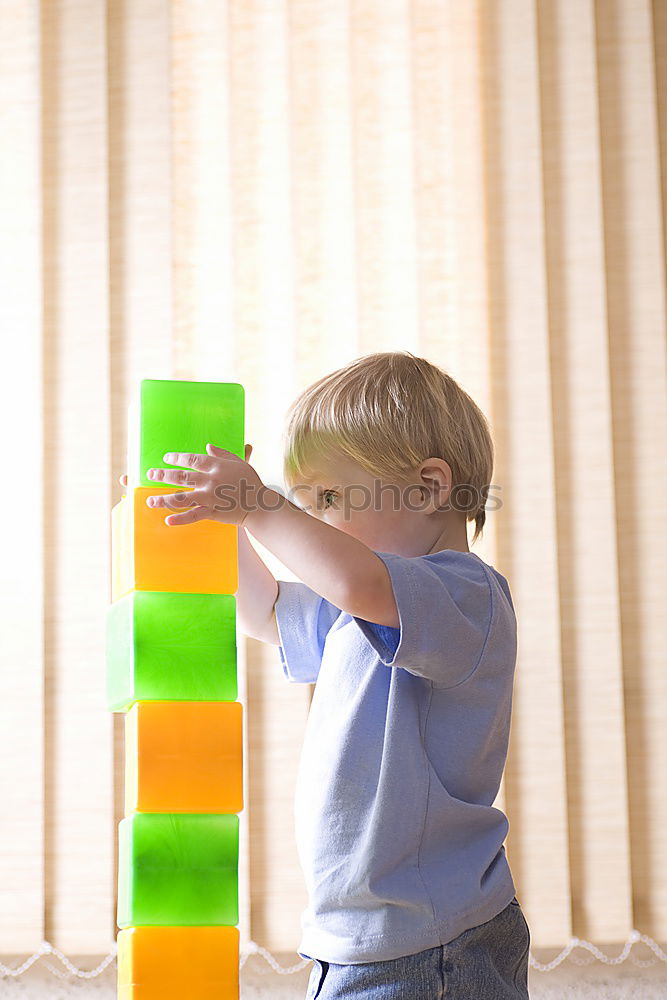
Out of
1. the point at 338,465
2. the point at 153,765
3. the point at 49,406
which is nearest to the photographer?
the point at 153,765

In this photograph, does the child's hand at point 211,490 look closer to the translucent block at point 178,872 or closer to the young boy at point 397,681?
the young boy at point 397,681

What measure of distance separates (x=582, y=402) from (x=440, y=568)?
75 centimetres

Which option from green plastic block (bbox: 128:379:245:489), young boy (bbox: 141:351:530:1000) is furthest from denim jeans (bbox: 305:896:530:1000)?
green plastic block (bbox: 128:379:245:489)

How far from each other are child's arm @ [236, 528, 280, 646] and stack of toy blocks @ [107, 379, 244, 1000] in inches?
7.6

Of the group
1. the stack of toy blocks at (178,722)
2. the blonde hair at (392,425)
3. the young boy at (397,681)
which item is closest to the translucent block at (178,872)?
the stack of toy blocks at (178,722)

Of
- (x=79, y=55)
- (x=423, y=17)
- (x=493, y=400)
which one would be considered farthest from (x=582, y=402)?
(x=79, y=55)

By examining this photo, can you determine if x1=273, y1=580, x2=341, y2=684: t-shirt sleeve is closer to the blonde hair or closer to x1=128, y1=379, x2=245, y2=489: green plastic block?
the blonde hair

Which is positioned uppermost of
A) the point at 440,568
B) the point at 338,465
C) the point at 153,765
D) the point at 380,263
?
the point at 380,263

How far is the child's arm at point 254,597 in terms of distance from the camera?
48.6 inches

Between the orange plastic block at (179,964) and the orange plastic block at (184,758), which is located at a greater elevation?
the orange plastic block at (184,758)

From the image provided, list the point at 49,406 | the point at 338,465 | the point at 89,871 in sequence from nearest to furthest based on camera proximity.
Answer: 1. the point at 338,465
2. the point at 89,871
3. the point at 49,406

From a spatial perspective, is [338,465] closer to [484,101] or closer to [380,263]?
[380,263]

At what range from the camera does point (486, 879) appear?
1.06 m

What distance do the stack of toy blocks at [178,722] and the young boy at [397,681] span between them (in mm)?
57
